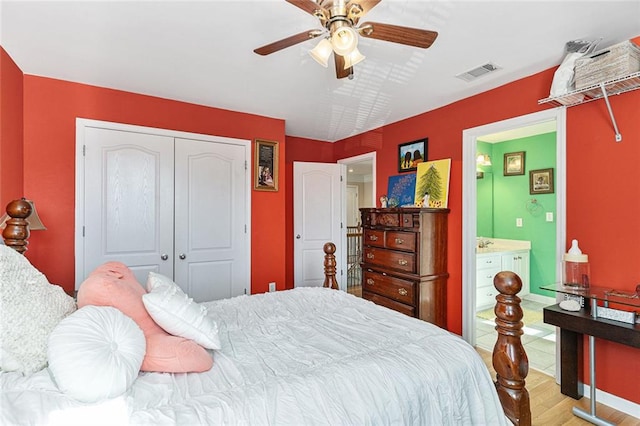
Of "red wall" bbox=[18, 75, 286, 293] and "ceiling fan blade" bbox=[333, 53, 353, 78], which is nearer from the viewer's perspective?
"ceiling fan blade" bbox=[333, 53, 353, 78]

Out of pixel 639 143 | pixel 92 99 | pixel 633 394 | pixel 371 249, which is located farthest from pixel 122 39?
pixel 633 394

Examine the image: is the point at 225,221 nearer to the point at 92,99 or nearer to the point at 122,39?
the point at 92,99

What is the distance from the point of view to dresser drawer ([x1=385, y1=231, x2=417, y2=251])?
3234mm

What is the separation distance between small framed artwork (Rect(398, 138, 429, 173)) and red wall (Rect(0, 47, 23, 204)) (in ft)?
12.4

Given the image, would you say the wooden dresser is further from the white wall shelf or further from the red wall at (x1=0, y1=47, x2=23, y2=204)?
Result: the red wall at (x1=0, y1=47, x2=23, y2=204)

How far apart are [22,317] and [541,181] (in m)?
5.60

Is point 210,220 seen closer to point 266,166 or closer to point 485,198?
point 266,166

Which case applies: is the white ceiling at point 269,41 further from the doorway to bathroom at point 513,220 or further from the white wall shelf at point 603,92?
the doorway to bathroom at point 513,220

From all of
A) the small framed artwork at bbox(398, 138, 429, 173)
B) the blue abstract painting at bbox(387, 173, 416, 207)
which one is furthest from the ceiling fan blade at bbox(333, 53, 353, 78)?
the blue abstract painting at bbox(387, 173, 416, 207)

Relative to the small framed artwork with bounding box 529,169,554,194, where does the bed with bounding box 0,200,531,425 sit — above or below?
below

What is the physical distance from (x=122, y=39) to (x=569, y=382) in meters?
4.15

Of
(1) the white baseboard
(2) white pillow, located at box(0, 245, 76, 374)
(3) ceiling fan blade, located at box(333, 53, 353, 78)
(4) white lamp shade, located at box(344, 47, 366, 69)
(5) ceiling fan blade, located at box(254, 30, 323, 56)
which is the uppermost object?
(5) ceiling fan blade, located at box(254, 30, 323, 56)

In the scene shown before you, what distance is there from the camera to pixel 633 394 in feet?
7.25

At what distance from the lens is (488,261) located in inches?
169
